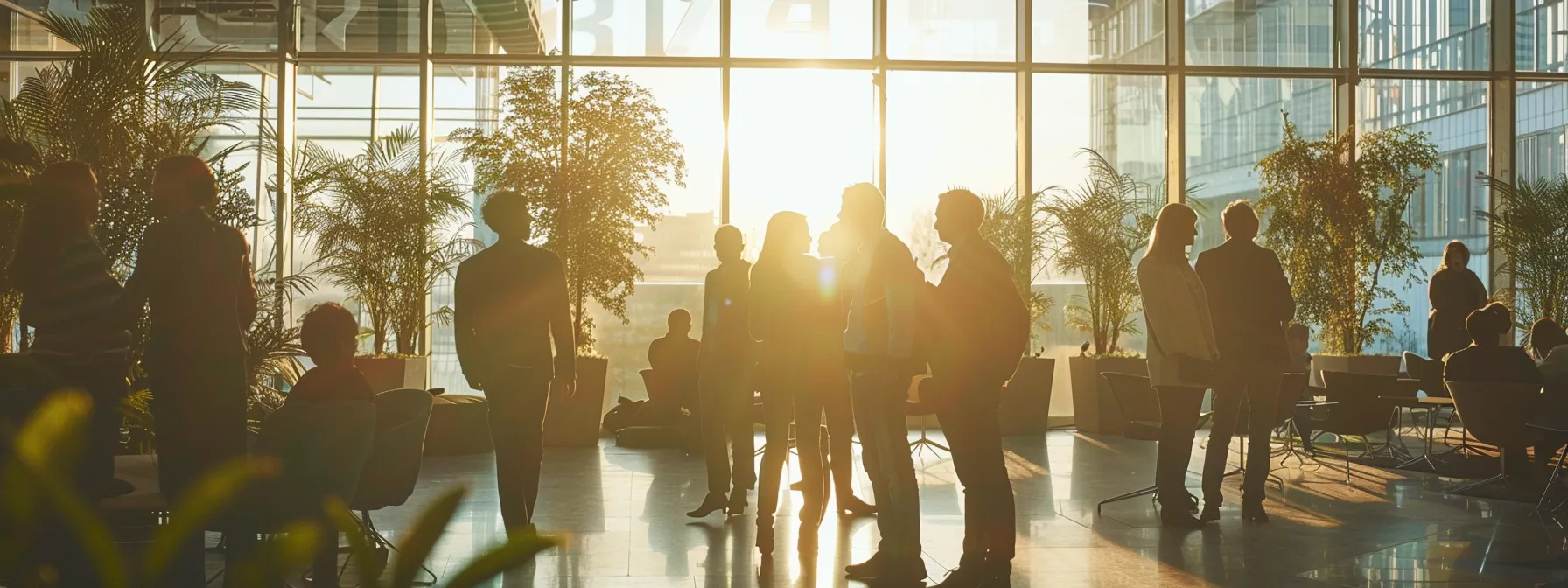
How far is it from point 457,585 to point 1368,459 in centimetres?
901

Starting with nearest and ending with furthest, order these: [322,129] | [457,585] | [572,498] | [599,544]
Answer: [457,585]
[599,544]
[572,498]
[322,129]

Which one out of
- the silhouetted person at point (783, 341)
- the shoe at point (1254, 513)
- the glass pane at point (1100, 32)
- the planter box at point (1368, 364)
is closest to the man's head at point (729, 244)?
the silhouetted person at point (783, 341)

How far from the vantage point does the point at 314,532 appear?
671mm

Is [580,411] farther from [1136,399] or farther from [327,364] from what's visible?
[327,364]

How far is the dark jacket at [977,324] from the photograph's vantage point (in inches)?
164

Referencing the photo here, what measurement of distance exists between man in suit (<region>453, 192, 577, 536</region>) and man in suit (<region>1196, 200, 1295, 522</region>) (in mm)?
2991

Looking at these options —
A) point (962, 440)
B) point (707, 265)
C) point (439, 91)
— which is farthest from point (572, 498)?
point (439, 91)

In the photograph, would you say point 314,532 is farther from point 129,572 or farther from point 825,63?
point 825,63

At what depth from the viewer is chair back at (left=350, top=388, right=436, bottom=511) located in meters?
4.15

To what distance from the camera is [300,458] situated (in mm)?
3432

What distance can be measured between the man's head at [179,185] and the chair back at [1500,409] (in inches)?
225

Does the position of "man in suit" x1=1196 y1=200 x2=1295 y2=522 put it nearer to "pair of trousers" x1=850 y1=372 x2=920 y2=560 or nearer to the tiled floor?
the tiled floor

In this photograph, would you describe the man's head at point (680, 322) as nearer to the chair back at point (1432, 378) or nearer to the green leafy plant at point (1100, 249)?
the green leafy plant at point (1100, 249)

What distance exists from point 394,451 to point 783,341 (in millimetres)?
1479
